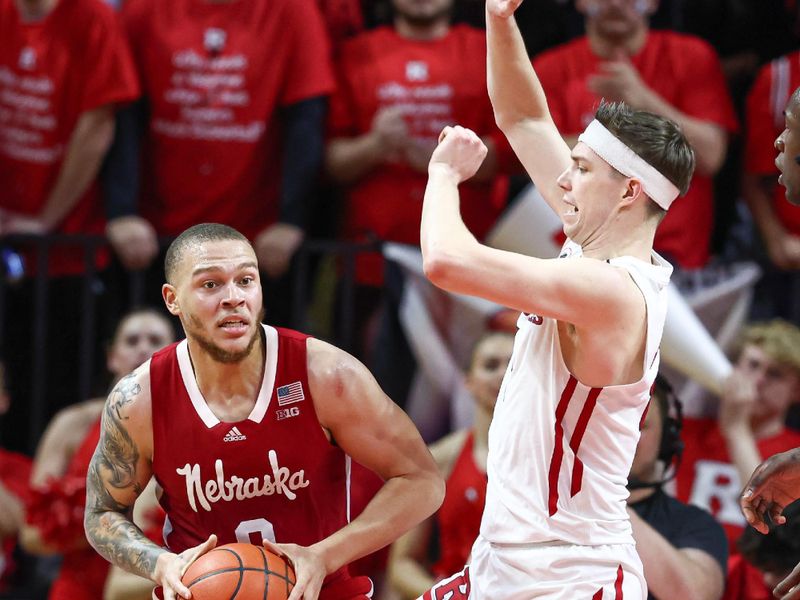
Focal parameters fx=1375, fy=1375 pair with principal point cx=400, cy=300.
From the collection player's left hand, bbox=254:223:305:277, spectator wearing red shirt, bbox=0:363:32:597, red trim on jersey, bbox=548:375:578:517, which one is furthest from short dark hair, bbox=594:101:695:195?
spectator wearing red shirt, bbox=0:363:32:597

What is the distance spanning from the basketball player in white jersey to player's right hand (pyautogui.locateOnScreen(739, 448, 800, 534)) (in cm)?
→ 44

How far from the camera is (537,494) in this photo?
12.0 feet

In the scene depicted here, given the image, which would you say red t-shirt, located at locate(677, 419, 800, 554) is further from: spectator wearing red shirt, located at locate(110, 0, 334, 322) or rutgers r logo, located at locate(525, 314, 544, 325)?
rutgers r logo, located at locate(525, 314, 544, 325)

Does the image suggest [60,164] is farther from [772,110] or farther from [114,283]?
[772,110]

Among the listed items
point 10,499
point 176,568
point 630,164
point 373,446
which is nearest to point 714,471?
point 373,446

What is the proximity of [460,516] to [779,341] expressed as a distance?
5.38 feet

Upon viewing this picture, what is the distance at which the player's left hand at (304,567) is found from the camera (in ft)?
12.7

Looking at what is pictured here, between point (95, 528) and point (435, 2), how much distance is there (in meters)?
3.51

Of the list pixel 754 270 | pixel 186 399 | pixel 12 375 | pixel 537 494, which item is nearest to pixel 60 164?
pixel 12 375

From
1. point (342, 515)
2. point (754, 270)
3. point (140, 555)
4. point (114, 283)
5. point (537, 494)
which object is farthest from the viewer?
point (114, 283)

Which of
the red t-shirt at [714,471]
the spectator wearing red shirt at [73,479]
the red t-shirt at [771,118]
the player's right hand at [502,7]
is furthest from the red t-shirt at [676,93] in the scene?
the player's right hand at [502,7]

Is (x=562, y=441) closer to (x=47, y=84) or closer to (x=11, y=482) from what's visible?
(x=11, y=482)

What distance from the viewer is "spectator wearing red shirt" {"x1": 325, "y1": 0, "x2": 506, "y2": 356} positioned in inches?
260

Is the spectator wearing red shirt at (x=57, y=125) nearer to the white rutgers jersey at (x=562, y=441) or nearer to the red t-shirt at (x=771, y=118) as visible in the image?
the red t-shirt at (x=771, y=118)
